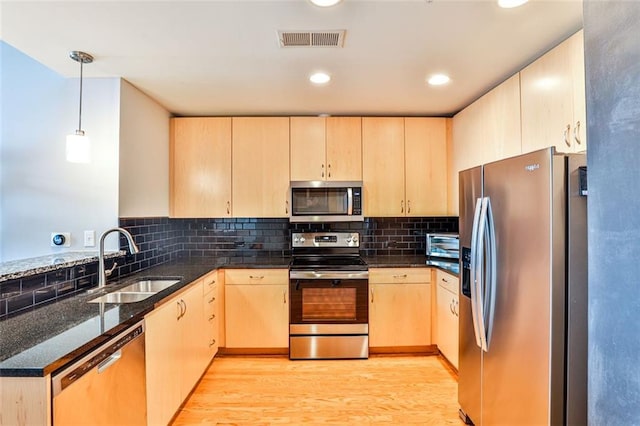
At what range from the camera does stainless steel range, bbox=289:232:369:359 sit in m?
2.91

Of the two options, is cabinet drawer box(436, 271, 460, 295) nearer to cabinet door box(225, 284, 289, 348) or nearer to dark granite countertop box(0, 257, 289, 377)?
cabinet door box(225, 284, 289, 348)

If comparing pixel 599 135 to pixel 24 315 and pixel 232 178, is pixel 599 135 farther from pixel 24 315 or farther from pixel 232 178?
pixel 232 178

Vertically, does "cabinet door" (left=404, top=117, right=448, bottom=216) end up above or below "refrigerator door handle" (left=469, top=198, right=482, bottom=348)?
above

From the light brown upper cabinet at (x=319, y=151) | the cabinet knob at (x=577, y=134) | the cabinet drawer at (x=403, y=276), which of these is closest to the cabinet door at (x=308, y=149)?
the light brown upper cabinet at (x=319, y=151)

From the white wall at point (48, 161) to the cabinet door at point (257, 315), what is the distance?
1.21 meters

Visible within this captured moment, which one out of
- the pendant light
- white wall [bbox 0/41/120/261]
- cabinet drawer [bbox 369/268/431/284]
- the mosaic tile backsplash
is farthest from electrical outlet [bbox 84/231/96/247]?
cabinet drawer [bbox 369/268/431/284]

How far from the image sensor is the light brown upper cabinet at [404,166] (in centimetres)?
328

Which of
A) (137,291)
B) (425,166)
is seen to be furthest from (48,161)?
(425,166)

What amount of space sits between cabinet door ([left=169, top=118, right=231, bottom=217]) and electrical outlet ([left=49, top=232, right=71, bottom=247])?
1029mm

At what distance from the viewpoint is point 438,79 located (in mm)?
2416

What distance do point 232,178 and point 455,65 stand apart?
2187 mm

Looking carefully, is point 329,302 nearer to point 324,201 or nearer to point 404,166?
point 324,201

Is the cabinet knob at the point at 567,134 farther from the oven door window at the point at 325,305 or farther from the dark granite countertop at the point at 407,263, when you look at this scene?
the oven door window at the point at 325,305

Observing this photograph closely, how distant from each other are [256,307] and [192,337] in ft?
2.34
